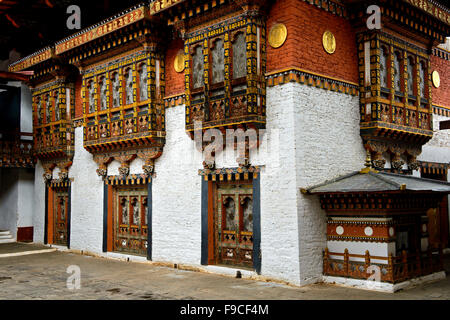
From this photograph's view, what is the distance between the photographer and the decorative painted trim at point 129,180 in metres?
13.2

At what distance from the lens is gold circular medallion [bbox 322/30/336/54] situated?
34.0 feet

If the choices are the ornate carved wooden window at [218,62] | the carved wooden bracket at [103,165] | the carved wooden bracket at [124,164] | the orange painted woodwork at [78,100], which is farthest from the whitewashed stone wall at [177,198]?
the orange painted woodwork at [78,100]

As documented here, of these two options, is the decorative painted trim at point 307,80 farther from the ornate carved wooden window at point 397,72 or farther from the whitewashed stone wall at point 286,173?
the ornate carved wooden window at point 397,72

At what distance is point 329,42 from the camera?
34.3 feet

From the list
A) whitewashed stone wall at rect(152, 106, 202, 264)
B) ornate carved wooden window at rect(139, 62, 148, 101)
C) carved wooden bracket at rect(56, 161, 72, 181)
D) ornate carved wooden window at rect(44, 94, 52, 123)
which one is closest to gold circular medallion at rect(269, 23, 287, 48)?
whitewashed stone wall at rect(152, 106, 202, 264)

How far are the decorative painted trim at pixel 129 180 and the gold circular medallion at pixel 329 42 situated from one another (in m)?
5.96

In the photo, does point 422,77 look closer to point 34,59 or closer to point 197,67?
point 197,67

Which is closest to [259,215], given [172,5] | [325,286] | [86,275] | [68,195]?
[325,286]

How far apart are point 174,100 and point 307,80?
13.1 feet

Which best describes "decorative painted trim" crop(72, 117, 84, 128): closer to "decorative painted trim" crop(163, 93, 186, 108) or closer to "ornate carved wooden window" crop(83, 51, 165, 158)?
"ornate carved wooden window" crop(83, 51, 165, 158)

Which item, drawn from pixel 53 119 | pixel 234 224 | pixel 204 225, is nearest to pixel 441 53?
pixel 234 224

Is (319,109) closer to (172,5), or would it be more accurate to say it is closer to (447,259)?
(172,5)

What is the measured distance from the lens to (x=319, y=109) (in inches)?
401

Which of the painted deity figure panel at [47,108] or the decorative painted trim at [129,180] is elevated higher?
the painted deity figure panel at [47,108]
